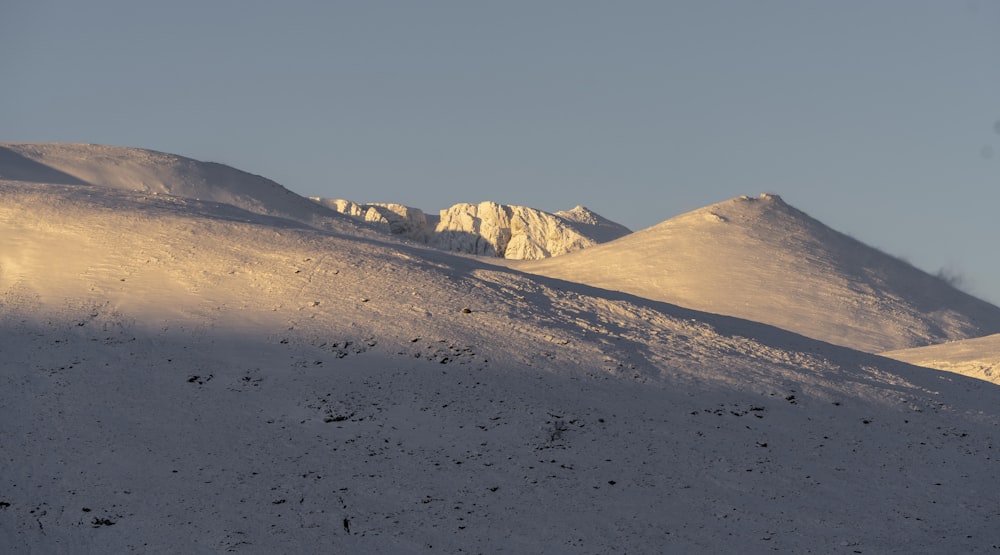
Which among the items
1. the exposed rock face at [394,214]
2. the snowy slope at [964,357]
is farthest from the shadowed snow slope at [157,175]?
the exposed rock face at [394,214]

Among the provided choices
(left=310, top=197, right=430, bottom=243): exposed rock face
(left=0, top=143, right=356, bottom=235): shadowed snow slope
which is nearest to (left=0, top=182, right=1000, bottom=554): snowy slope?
(left=0, top=143, right=356, bottom=235): shadowed snow slope

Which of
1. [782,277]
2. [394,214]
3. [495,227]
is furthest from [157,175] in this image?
[495,227]

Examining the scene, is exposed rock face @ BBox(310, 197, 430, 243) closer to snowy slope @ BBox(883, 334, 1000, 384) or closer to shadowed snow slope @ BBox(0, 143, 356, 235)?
shadowed snow slope @ BBox(0, 143, 356, 235)

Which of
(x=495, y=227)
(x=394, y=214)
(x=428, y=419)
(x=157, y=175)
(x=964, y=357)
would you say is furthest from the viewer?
(x=394, y=214)

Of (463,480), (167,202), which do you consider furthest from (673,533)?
(167,202)

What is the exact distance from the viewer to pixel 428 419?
26.4 metres

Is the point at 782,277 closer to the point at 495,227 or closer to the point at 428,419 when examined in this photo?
the point at 428,419

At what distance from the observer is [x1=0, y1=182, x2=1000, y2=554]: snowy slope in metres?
21.1

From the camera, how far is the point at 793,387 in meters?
30.6

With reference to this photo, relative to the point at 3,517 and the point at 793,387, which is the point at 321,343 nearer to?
the point at 3,517

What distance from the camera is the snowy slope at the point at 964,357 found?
43594 mm

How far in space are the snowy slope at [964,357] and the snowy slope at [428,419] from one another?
1063 cm

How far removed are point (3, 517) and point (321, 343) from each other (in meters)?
11.5

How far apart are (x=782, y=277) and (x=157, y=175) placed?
42.4 meters
